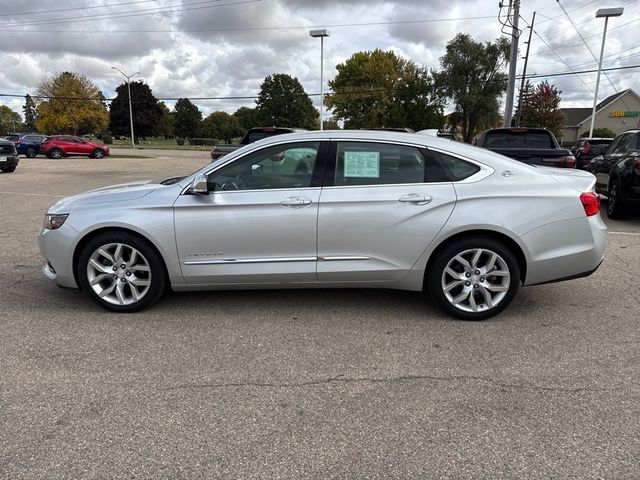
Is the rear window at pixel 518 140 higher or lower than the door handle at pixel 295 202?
higher

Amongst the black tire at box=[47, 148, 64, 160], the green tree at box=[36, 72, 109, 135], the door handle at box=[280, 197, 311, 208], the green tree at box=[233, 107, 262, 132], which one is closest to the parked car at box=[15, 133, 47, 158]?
the black tire at box=[47, 148, 64, 160]

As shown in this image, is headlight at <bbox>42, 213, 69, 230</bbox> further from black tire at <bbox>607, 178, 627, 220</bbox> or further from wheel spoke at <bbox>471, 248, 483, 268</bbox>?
black tire at <bbox>607, 178, 627, 220</bbox>

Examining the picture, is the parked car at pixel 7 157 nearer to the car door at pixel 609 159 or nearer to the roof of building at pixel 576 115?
the car door at pixel 609 159

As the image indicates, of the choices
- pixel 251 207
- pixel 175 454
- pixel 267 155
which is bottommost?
pixel 175 454

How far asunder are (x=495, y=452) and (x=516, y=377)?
0.87 metres

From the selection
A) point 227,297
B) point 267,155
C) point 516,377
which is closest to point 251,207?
point 267,155

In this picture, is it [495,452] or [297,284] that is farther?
[297,284]

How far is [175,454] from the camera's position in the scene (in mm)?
2453

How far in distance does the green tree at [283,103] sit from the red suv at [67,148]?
52.4 meters

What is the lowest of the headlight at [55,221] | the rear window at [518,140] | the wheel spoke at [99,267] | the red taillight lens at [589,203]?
the wheel spoke at [99,267]

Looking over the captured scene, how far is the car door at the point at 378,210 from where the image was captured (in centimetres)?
401

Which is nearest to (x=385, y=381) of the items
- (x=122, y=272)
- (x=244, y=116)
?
(x=122, y=272)

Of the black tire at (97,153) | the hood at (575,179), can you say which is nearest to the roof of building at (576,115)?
the black tire at (97,153)

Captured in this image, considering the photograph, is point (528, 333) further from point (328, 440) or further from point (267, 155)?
point (267, 155)
